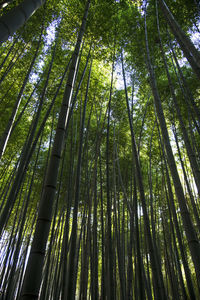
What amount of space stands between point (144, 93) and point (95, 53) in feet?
5.82

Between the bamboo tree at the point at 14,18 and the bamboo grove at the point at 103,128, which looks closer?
the bamboo tree at the point at 14,18

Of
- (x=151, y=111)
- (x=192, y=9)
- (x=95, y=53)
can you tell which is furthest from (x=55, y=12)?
(x=151, y=111)

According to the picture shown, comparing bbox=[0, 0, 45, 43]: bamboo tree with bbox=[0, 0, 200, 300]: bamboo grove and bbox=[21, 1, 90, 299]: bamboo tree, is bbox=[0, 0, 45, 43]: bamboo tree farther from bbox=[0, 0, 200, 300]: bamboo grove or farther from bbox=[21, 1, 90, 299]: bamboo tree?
bbox=[21, 1, 90, 299]: bamboo tree

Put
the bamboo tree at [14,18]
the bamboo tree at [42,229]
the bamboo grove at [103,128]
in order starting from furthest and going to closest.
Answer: the bamboo grove at [103,128] → the bamboo tree at [14,18] → the bamboo tree at [42,229]

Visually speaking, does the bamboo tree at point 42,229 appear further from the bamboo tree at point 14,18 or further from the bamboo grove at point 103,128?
the bamboo tree at point 14,18

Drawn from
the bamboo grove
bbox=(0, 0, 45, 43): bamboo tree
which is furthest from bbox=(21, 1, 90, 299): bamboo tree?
bbox=(0, 0, 45, 43): bamboo tree

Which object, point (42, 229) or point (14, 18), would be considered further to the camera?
point (14, 18)

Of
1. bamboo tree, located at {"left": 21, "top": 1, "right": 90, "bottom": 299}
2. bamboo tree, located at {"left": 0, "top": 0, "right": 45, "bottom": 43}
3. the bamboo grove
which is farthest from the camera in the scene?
the bamboo grove

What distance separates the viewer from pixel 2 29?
125cm

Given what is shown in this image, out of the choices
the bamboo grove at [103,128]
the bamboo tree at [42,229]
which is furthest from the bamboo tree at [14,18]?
the bamboo tree at [42,229]

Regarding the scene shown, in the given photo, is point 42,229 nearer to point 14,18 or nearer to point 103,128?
point 14,18

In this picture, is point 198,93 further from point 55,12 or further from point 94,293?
point 94,293

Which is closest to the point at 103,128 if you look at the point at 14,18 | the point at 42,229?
the point at 14,18

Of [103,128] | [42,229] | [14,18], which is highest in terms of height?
[103,128]
